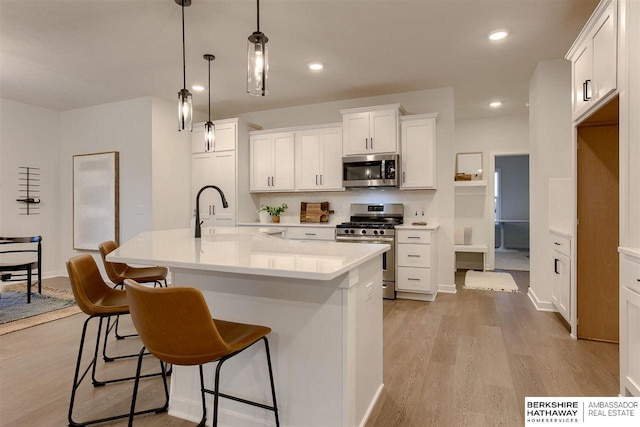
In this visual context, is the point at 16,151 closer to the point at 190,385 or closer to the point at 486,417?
the point at 190,385

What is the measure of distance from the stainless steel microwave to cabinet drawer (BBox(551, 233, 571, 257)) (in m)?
1.80

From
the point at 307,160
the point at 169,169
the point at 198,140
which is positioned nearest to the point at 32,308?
the point at 169,169

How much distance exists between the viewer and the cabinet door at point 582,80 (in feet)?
8.68

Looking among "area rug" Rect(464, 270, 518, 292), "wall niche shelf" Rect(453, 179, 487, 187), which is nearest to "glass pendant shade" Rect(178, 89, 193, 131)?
"area rug" Rect(464, 270, 518, 292)

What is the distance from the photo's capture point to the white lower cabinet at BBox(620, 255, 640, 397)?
6.28 ft

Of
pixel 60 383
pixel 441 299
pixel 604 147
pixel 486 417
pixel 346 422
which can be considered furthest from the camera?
pixel 441 299

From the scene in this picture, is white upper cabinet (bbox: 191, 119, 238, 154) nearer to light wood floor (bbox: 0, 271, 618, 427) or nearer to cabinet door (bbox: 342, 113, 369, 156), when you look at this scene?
cabinet door (bbox: 342, 113, 369, 156)

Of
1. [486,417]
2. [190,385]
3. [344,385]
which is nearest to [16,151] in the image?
[190,385]

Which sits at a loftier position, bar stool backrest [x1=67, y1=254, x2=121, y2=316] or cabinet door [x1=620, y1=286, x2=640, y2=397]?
bar stool backrest [x1=67, y1=254, x2=121, y2=316]

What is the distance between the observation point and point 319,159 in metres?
5.12

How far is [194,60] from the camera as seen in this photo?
150 inches

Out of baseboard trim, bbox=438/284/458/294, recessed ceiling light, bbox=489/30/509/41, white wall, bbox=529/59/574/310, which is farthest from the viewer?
baseboard trim, bbox=438/284/458/294

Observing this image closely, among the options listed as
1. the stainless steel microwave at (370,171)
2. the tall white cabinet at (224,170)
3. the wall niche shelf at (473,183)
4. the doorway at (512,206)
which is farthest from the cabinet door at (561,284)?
the doorway at (512,206)

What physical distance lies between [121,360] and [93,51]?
298 cm
